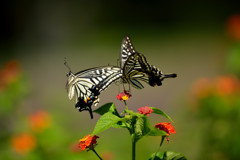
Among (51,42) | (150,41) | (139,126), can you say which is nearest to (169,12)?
(150,41)

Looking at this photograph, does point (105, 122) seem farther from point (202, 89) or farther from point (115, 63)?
point (115, 63)

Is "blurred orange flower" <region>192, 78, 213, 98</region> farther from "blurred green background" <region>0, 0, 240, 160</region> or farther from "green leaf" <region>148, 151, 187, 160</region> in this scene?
"green leaf" <region>148, 151, 187, 160</region>

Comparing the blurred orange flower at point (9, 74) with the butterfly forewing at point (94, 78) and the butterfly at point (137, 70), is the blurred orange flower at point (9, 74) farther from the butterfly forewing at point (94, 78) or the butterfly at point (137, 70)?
the butterfly at point (137, 70)

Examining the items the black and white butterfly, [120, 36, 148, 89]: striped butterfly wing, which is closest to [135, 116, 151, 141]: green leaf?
[120, 36, 148, 89]: striped butterfly wing

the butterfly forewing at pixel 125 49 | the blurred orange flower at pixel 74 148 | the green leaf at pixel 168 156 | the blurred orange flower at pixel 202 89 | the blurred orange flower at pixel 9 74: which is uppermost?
the butterfly forewing at pixel 125 49

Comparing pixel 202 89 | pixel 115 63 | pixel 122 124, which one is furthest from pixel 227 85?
pixel 115 63

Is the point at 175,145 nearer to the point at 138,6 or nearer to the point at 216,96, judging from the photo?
the point at 216,96

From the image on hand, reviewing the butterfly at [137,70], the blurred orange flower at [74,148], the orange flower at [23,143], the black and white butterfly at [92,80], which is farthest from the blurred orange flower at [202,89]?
the orange flower at [23,143]
